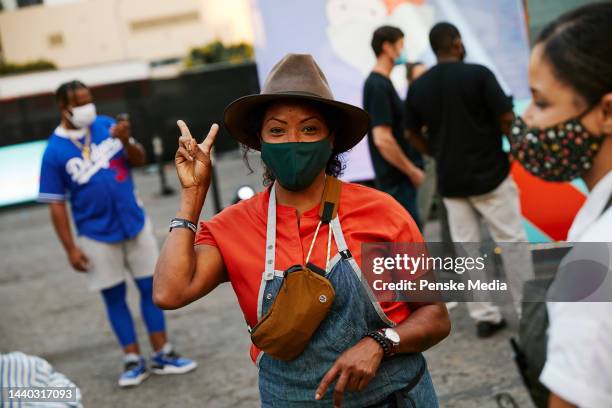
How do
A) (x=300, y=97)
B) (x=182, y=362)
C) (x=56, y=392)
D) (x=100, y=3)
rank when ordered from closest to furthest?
(x=300, y=97) → (x=56, y=392) → (x=182, y=362) → (x=100, y=3)

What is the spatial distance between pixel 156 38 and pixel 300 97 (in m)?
63.0

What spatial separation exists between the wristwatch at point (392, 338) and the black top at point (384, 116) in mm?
3086

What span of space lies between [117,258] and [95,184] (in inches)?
20.5

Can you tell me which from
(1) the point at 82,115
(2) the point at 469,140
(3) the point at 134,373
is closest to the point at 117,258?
(3) the point at 134,373

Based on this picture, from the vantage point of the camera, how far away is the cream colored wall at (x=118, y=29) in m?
57.7

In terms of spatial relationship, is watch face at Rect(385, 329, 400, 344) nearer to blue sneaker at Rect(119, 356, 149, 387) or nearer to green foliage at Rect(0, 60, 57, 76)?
blue sneaker at Rect(119, 356, 149, 387)

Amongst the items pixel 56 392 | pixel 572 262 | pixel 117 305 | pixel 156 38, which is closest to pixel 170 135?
pixel 117 305

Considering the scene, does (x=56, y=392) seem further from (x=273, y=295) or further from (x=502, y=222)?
(x=502, y=222)

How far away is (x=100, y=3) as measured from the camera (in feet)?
201

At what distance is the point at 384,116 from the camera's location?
5.23m

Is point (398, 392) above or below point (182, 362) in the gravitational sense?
above

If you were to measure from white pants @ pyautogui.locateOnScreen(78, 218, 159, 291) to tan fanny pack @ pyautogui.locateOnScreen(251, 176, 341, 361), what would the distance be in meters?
3.25

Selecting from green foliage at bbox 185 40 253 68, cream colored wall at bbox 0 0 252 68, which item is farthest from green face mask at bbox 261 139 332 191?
cream colored wall at bbox 0 0 252 68
